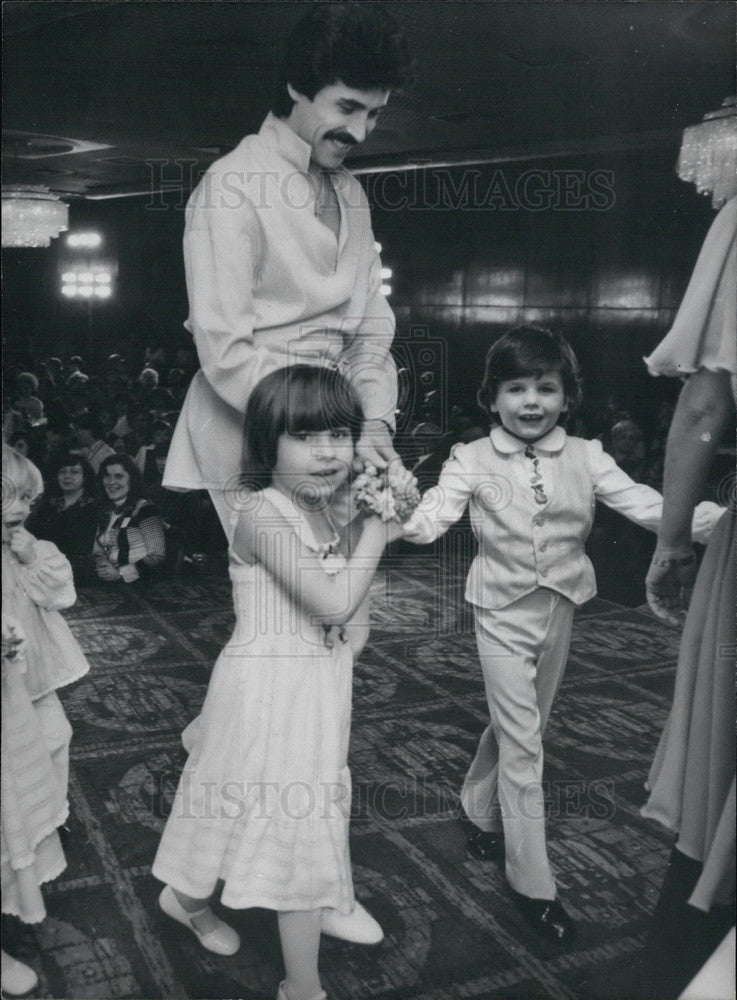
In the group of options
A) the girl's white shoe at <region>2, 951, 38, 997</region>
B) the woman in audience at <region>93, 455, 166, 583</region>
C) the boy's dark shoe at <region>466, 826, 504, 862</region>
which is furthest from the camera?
the woman in audience at <region>93, 455, 166, 583</region>

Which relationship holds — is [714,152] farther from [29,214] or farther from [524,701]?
[29,214]

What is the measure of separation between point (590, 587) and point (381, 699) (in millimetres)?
1268

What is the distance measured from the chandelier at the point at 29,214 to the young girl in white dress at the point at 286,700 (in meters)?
0.59

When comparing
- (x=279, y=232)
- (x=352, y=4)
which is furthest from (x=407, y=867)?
(x=352, y=4)

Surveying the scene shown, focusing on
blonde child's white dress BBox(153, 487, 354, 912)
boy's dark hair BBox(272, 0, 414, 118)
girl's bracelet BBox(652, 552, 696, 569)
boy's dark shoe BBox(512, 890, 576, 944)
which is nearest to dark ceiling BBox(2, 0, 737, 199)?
boy's dark hair BBox(272, 0, 414, 118)

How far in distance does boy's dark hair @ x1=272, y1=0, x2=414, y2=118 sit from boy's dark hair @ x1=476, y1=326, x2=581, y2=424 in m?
0.58

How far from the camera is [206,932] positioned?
195 centimetres

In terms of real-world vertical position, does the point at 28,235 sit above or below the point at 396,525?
above

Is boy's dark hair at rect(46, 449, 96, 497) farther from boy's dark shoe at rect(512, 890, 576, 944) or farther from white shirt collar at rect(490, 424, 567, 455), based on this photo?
boy's dark shoe at rect(512, 890, 576, 944)

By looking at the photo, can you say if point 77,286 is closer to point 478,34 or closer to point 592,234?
point 478,34

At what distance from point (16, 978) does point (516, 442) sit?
1.46 metres

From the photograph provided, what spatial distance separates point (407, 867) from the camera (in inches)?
88.0

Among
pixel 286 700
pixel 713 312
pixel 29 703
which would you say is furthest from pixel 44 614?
pixel 713 312

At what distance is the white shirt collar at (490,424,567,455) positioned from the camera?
85.9 inches
